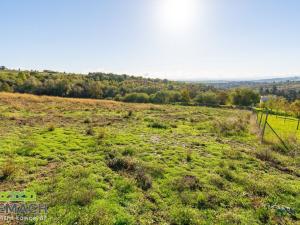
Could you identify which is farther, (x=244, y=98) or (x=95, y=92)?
(x=244, y=98)

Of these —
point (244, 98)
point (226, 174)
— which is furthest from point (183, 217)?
point (244, 98)

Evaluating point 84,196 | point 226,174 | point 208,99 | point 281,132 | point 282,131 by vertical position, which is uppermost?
point 84,196

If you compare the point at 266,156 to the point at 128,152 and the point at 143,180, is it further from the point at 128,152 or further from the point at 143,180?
the point at 143,180

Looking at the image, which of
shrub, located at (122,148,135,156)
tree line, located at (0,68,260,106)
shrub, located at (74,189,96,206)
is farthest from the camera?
tree line, located at (0,68,260,106)

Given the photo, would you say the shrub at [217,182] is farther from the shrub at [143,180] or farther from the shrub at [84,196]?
the shrub at [84,196]

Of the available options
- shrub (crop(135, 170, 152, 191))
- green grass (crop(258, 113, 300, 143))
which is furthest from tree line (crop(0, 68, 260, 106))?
shrub (crop(135, 170, 152, 191))

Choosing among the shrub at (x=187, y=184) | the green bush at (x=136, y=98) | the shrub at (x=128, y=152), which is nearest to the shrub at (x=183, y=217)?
the shrub at (x=187, y=184)

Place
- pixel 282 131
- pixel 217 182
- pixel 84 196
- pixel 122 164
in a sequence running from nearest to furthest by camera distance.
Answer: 1. pixel 84 196
2. pixel 217 182
3. pixel 122 164
4. pixel 282 131

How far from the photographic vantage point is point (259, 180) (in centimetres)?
884

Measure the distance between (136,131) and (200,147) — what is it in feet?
18.1

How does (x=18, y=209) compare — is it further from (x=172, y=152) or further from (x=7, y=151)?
(x=172, y=152)

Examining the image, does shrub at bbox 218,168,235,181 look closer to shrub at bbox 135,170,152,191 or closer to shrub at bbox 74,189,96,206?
shrub at bbox 135,170,152,191

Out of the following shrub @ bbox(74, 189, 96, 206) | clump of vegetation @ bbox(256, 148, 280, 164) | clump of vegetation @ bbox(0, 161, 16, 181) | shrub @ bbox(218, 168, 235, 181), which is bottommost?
clump of vegetation @ bbox(256, 148, 280, 164)

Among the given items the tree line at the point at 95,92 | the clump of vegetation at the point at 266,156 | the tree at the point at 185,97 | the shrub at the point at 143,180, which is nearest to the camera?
the shrub at the point at 143,180
